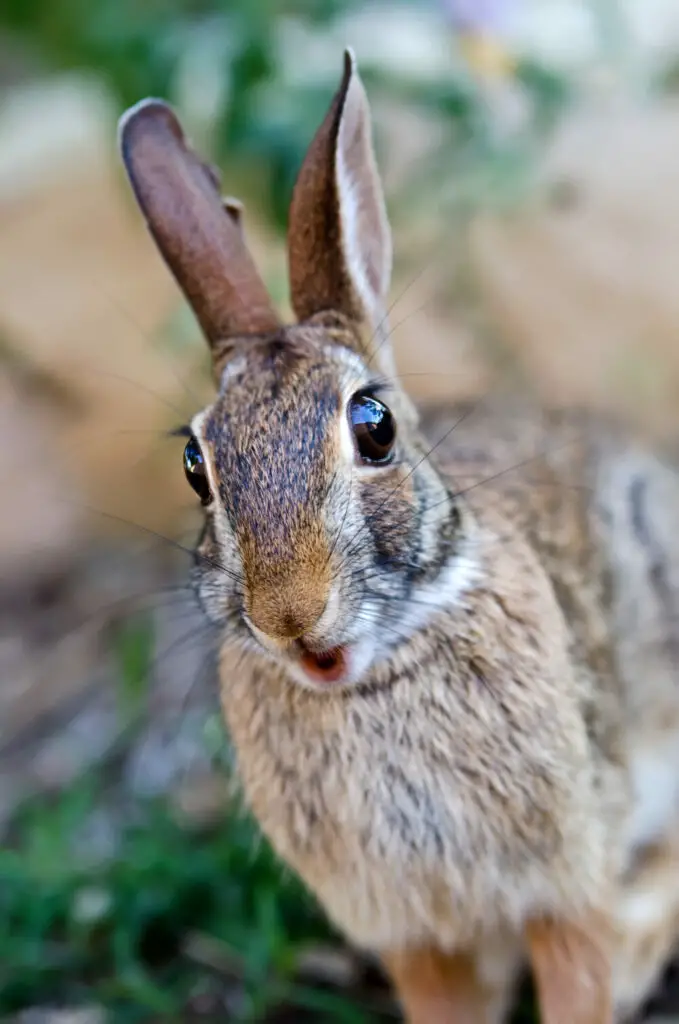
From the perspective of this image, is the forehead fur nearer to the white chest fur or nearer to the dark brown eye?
the dark brown eye

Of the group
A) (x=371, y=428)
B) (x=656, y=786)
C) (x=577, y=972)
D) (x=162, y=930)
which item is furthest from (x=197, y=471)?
(x=162, y=930)

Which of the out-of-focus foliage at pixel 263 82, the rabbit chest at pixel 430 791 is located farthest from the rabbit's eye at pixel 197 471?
the out-of-focus foliage at pixel 263 82

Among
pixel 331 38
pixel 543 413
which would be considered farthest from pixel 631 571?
pixel 331 38

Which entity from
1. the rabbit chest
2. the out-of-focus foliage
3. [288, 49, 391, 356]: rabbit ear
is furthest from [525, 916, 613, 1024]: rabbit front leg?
the out-of-focus foliage

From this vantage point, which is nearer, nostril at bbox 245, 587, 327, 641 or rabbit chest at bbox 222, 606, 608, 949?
nostril at bbox 245, 587, 327, 641

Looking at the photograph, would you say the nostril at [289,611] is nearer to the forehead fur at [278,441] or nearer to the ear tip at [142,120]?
the forehead fur at [278,441]

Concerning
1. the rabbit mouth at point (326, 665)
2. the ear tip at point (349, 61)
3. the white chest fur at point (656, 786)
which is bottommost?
the white chest fur at point (656, 786)
